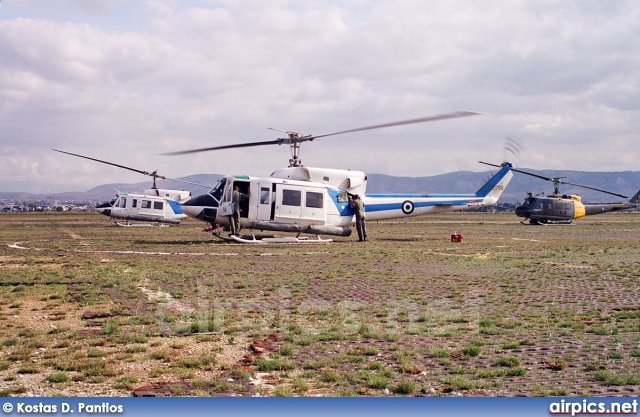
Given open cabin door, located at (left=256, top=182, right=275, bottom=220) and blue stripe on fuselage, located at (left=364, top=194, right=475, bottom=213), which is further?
blue stripe on fuselage, located at (left=364, top=194, right=475, bottom=213)

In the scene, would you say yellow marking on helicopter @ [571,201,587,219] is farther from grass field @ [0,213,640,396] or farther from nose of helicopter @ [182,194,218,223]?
nose of helicopter @ [182,194,218,223]

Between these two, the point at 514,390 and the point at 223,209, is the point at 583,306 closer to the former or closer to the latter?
the point at 514,390

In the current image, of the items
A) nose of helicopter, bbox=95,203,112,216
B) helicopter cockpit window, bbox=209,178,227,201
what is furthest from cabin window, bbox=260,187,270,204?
nose of helicopter, bbox=95,203,112,216

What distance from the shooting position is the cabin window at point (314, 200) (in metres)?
23.4

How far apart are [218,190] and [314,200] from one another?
3.80 meters

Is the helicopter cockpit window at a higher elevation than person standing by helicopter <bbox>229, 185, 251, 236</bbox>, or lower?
higher

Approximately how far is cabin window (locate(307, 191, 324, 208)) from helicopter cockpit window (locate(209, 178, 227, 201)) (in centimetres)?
335

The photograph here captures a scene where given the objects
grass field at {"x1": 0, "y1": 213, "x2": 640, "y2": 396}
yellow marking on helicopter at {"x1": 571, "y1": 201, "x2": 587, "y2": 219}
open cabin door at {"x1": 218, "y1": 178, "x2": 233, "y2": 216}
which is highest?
yellow marking on helicopter at {"x1": 571, "y1": 201, "x2": 587, "y2": 219}

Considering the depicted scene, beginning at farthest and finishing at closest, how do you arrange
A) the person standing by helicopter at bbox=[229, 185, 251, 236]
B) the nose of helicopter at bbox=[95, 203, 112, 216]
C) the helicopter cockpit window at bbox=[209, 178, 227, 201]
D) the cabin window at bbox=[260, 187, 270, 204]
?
the nose of helicopter at bbox=[95, 203, 112, 216] < the helicopter cockpit window at bbox=[209, 178, 227, 201] < the cabin window at bbox=[260, 187, 270, 204] < the person standing by helicopter at bbox=[229, 185, 251, 236]

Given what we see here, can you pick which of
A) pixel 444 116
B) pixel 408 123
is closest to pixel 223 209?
pixel 408 123

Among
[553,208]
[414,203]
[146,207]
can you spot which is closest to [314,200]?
[414,203]

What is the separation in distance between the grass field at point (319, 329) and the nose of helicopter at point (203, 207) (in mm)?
7523

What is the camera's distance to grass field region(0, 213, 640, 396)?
5672 mm

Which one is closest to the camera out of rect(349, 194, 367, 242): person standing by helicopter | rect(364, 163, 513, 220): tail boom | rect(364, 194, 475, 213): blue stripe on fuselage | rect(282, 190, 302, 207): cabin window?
rect(282, 190, 302, 207): cabin window
